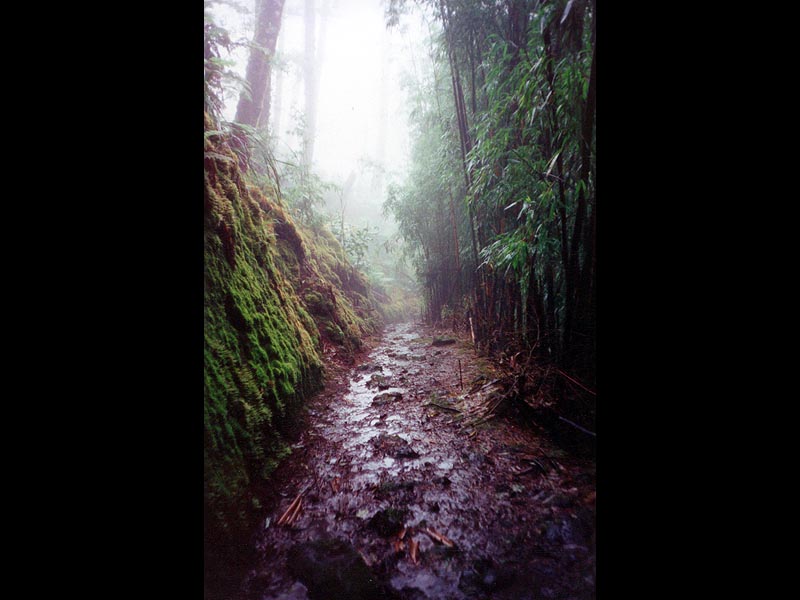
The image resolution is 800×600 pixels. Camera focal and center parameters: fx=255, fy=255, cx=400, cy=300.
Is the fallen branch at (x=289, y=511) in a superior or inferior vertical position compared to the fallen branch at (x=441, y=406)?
inferior

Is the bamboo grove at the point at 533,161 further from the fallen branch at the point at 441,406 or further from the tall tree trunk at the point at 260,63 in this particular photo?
the tall tree trunk at the point at 260,63

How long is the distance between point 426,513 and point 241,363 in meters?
1.23

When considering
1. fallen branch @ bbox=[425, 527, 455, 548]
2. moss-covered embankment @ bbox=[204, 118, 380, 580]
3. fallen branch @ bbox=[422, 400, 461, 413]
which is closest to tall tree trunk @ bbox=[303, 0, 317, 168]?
moss-covered embankment @ bbox=[204, 118, 380, 580]

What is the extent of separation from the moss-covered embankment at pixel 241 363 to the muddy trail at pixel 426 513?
165 mm

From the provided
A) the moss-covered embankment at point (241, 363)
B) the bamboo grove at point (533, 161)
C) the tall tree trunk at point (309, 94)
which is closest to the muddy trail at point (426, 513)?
the moss-covered embankment at point (241, 363)

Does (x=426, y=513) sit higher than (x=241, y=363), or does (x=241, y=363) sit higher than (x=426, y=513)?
(x=241, y=363)

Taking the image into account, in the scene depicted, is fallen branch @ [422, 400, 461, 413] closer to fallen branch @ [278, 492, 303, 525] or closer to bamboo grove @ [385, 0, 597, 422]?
bamboo grove @ [385, 0, 597, 422]

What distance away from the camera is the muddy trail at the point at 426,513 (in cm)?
93

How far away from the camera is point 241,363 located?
145 cm

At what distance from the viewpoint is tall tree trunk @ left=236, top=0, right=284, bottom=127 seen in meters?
3.98

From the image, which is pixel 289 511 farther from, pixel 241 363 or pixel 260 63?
pixel 260 63

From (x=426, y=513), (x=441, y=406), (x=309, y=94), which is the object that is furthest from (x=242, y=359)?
(x=309, y=94)

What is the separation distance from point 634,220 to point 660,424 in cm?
64
